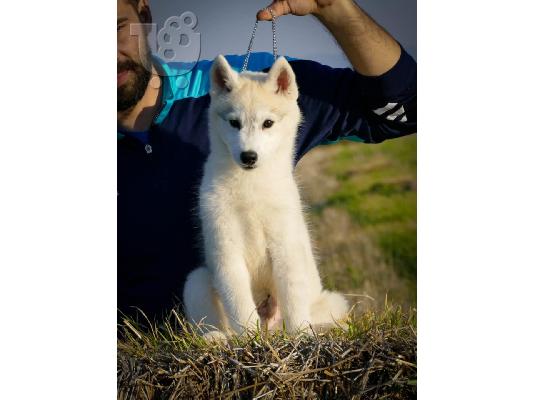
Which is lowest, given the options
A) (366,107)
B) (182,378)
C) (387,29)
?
(182,378)

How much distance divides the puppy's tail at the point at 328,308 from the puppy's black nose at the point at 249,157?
0.59m

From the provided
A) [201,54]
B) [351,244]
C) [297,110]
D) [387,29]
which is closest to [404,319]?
[351,244]

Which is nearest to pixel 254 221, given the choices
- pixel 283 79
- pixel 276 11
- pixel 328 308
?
pixel 328 308

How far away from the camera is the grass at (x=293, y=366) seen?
9.50 feet

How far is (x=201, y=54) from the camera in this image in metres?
3.23

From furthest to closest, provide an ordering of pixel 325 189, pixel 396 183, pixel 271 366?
pixel 325 189 → pixel 396 183 → pixel 271 366

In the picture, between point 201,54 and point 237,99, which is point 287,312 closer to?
point 237,99

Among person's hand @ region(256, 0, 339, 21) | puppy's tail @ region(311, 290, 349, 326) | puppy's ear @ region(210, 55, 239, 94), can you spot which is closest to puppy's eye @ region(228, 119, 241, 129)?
puppy's ear @ region(210, 55, 239, 94)

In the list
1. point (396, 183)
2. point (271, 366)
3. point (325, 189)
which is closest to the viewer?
point (271, 366)

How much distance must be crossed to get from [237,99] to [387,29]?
0.60 metres

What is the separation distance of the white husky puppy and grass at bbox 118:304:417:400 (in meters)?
0.11

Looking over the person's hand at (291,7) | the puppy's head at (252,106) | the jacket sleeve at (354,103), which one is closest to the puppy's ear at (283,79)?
the puppy's head at (252,106)

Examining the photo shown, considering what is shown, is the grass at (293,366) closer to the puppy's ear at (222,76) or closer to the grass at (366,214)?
the grass at (366,214)

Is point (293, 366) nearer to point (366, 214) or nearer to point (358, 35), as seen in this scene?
point (366, 214)
